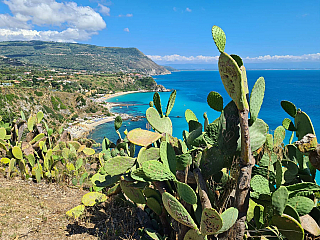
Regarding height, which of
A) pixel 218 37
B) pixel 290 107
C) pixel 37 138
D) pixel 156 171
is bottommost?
pixel 37 138

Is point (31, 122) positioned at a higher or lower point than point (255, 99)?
lower

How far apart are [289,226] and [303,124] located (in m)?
0.77

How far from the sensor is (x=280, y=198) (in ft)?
4.29

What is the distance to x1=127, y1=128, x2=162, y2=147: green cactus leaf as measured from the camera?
1720 millimetres

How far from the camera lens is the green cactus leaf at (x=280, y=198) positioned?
4.27 ft

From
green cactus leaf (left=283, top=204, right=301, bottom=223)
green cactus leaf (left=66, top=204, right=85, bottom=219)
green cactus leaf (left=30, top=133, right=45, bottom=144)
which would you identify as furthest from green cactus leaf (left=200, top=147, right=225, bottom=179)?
green cactus leaf (left=30, top=133, right=45, bottom=144)

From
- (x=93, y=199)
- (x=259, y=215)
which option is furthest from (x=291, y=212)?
(x=93, y=199)

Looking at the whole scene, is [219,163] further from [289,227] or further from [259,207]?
[289,227]

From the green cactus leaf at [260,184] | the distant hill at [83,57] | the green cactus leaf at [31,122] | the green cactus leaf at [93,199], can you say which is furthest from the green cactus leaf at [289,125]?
the distant hill at [83,57]

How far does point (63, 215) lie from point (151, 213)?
1.00 meters

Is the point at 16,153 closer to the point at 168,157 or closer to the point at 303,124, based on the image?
the point at 168,157

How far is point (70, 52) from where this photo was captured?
152 metres

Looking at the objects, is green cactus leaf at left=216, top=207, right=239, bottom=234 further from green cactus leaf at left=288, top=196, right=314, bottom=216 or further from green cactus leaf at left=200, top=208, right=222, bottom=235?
green cactus leaf at left=288, top=196, right=314, bottom=216

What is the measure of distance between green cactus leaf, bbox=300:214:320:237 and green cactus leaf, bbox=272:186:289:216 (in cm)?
32
